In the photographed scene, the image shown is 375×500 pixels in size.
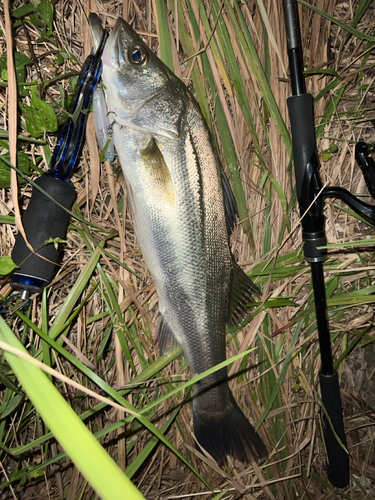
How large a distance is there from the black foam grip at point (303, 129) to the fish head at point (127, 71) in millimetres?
620

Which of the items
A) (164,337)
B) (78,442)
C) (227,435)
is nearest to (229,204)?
(164,337)

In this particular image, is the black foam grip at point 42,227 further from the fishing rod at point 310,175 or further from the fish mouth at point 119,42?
the fishing rod at point 310,175

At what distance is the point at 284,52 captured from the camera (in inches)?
66.7

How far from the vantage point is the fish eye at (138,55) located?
127 centimetres

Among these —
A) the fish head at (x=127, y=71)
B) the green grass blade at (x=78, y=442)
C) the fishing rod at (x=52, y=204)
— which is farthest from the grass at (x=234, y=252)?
the green grass blade at (x=78, y=442)

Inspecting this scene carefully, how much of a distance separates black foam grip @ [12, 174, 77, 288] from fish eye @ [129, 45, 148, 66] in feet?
1.71

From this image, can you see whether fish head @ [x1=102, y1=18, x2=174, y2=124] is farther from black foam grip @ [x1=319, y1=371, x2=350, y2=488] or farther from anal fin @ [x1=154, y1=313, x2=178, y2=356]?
black foam grip @ [x1=319, y1=371, x2=350, y2=488]

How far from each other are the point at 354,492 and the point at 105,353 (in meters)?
1.67

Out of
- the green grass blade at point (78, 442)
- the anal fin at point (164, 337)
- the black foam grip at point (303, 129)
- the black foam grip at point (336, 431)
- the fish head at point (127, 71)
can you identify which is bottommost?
the black foam grip at point (336, 431)

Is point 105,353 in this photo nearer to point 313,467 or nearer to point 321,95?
point 313,467

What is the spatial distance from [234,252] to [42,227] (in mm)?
902

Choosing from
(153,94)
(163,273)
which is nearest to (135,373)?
(163,273)

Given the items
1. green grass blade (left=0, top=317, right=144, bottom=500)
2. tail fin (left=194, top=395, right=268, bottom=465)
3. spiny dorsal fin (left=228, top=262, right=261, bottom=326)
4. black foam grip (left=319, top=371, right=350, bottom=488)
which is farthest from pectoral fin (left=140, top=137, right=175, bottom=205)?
black foam grip (left=319, top=371, right=350, bottom=488)

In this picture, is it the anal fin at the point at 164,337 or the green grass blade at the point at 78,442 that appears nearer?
the green grass blade at the point at 78,442
